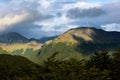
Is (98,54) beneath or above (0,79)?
above

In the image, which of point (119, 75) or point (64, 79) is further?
point (119, 75)

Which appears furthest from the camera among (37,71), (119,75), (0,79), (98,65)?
(0,79)

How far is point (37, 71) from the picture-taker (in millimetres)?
64000

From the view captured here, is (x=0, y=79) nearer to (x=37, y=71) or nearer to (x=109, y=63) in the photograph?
(x=109, y=63)

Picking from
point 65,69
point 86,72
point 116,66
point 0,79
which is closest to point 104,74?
point 86,72

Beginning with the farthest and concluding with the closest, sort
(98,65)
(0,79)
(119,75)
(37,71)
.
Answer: (0,79) < (98,65) < (119,75) < (37,71)

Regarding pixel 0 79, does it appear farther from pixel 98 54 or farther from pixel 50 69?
pixel 50 69

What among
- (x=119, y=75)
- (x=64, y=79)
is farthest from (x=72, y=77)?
(x=119, y=75)

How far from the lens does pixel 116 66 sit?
83.5 m

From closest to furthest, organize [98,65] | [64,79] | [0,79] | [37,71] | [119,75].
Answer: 1. [64,79]
2. [37,71]
3. [119,75]
4. [98,65]
5. [0,79]

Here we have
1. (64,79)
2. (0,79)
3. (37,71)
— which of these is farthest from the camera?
(0,79)

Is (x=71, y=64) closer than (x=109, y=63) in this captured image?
Yes

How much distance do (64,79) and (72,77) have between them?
1391 millimetres

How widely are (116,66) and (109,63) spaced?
2.76m
